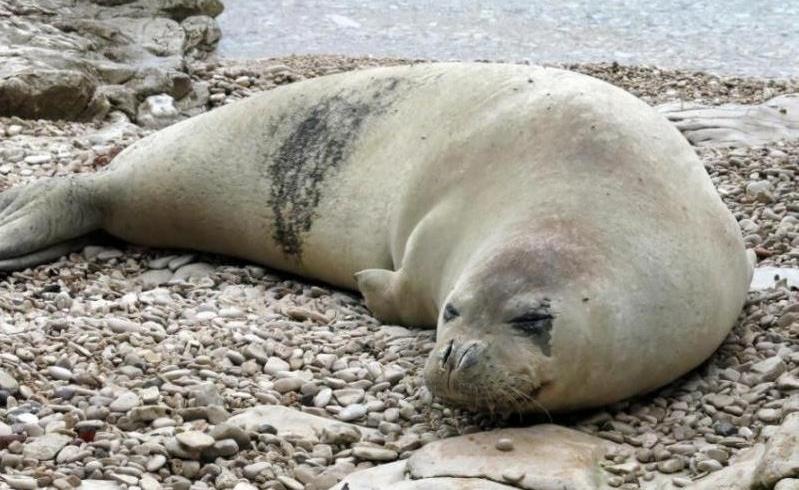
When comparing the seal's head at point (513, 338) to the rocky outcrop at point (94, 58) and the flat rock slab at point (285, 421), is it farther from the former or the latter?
the rocky outcrop at point (94, 58)

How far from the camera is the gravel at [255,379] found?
3.03m

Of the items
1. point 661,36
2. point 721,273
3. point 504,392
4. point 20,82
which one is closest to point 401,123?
point 721,273

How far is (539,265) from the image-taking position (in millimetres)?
3193

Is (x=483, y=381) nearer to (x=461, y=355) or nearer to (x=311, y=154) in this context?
(x=461, y=355)

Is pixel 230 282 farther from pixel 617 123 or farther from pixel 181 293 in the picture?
pixel 617 123

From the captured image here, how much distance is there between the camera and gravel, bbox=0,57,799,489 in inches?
119

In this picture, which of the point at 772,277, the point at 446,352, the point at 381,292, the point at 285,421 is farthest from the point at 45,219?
the point at 772,277

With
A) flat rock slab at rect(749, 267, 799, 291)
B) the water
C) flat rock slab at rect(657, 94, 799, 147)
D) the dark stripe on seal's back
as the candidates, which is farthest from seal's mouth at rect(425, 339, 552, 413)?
the water

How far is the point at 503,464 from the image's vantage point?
2.90 metres

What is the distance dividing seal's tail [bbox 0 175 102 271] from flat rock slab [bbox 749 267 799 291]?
8.22 feet

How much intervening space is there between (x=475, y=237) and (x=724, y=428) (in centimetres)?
87

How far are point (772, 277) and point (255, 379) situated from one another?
1594 mm

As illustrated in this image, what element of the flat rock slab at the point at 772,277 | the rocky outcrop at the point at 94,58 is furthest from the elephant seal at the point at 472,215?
the rocky outcrop at the point at 94,58

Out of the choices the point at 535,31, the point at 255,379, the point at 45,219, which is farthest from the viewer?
the point at 535,31
